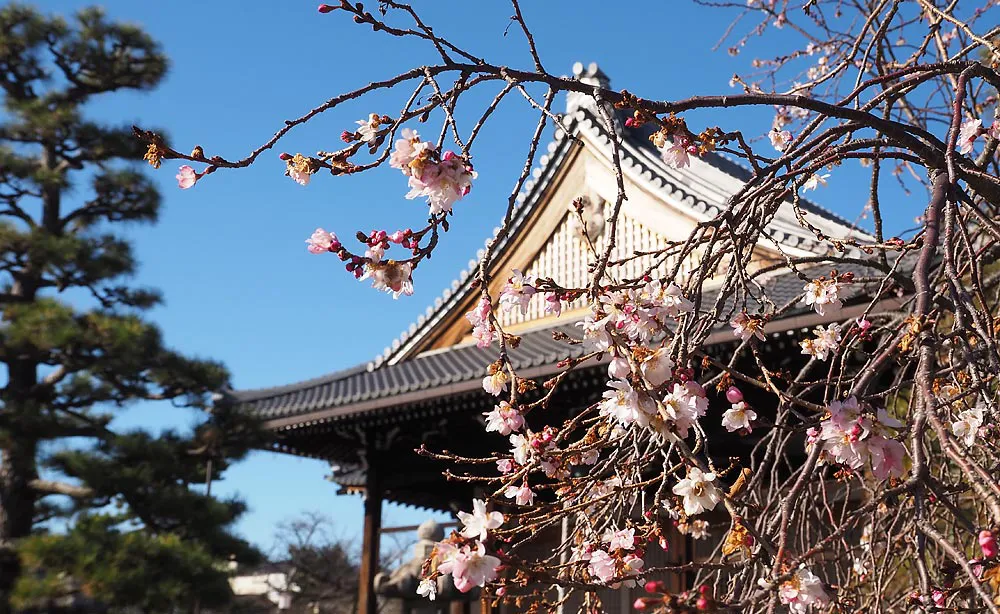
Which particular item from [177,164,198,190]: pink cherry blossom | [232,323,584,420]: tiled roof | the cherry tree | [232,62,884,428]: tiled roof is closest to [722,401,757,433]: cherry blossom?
the cherry tree

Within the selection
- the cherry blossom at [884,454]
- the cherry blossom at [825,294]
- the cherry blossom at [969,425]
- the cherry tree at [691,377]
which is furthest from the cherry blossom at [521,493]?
the cherry blossom at [969,425]

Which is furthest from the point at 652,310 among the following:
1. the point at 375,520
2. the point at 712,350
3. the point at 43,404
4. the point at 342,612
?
the point at 342,612

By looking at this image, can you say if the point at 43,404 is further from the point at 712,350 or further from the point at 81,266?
the point at 712,350

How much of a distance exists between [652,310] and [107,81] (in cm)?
895

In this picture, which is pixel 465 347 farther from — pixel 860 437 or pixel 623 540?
pixel 860 437

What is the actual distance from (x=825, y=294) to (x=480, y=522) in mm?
1312

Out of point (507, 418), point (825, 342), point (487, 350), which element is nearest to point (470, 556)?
point (507, 418)

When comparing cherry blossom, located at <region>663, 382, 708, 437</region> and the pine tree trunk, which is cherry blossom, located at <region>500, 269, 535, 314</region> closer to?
cherry blossom, located at <region>663, 382, 708, 437</region>

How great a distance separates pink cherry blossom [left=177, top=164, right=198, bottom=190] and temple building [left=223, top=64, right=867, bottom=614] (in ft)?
13.1

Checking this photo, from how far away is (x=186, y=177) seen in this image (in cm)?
192

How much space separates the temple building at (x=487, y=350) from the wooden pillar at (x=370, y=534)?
0.01 m

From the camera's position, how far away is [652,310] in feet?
6.78

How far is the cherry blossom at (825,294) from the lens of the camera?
2.44 meters

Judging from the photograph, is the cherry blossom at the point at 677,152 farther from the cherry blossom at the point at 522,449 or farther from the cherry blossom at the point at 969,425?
the cherry blossom at the point at 969,425
